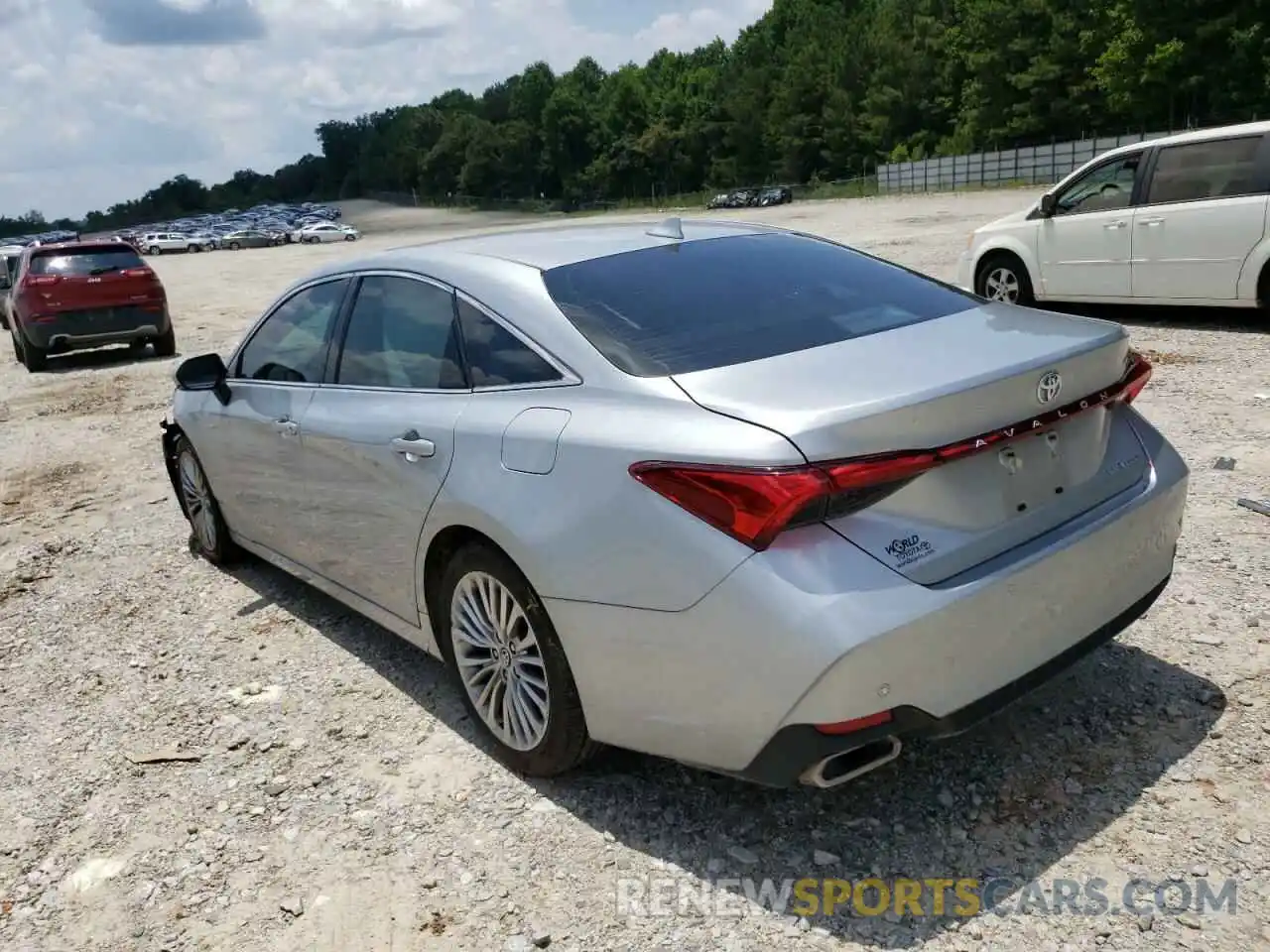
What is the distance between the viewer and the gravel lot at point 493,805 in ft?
9.32

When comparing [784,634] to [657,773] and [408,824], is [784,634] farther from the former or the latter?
[408,824]

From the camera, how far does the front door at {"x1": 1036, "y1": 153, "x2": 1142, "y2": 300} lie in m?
9.90

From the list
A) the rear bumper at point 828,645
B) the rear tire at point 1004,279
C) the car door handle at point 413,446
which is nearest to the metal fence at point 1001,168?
the rear tire at point 1004,279

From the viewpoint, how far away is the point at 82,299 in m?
14.8

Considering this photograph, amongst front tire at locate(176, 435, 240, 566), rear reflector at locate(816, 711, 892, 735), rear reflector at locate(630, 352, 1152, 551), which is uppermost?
rear reflector at locate(630, 352, 1152, 551)

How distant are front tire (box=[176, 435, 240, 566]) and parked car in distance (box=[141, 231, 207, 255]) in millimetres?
69226

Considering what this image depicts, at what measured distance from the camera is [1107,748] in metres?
3.33

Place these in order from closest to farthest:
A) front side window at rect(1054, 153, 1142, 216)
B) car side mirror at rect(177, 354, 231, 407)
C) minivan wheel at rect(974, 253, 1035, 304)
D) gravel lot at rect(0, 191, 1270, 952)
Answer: gravel lot at rect(0, 191, 1270, 952)
car side mirror at rect(177, 354, 231, 407)
front side window at rect(1054, 153, 1142, 216)
minivan wheel at rect(974, 253, 1035, 304)

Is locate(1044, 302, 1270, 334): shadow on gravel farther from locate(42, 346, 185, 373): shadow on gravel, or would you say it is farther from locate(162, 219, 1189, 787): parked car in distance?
locate(42, 346, 185, 373): shadow on gravel

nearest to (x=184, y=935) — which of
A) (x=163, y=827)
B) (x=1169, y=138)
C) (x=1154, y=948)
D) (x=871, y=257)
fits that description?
(x=163, y=827)

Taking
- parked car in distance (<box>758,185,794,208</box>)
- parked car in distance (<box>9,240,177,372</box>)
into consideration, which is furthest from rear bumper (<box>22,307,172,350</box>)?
parked car in distance (<box>758,185,794,208</box>)

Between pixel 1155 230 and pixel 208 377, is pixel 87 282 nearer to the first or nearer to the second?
pixel 208 377

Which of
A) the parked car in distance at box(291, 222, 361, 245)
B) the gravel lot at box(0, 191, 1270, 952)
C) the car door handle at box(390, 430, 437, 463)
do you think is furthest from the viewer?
the parked car in distance at box(291, 222, 361, 245)

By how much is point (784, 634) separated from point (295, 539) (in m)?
2.72
